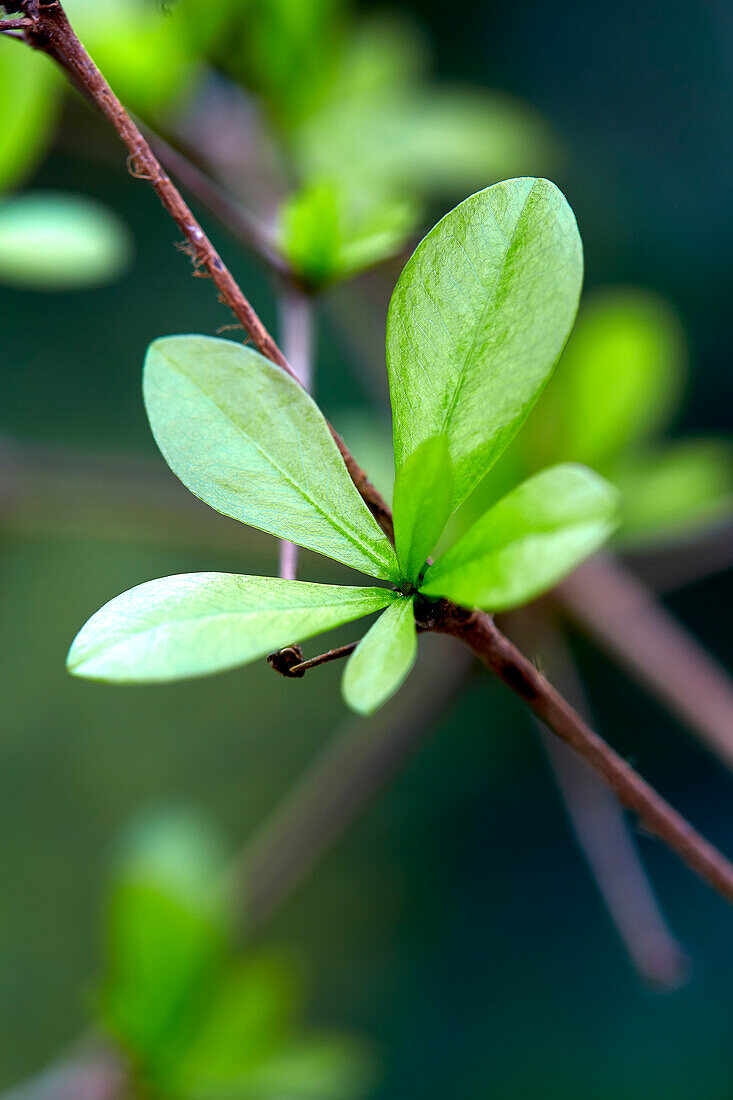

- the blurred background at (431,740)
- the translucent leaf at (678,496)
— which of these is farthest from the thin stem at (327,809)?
the blurred background at (431,740)

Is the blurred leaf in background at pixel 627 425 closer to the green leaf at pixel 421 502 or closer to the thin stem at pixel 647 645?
the thin stem at pixel 647 645

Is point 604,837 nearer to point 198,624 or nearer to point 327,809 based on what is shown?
point 327,809

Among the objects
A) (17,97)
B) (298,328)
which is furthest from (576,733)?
(17,97)

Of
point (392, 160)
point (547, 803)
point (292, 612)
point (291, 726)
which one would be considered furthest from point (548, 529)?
point (291, 726)

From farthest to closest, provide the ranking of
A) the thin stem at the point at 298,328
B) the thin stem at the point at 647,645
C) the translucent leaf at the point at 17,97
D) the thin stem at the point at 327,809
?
the thin stem at the point at 327,809
the thin stem at the point at 647,645
the translucent leaf at the point at 17,97
the thin stem at the point at 298,328

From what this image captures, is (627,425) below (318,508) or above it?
above

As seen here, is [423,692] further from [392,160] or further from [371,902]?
[371,902]

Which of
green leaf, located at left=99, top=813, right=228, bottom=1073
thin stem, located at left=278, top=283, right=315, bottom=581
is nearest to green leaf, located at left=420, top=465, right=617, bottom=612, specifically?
thin stem, located at left=278, top=283, right=315, bottom=581
